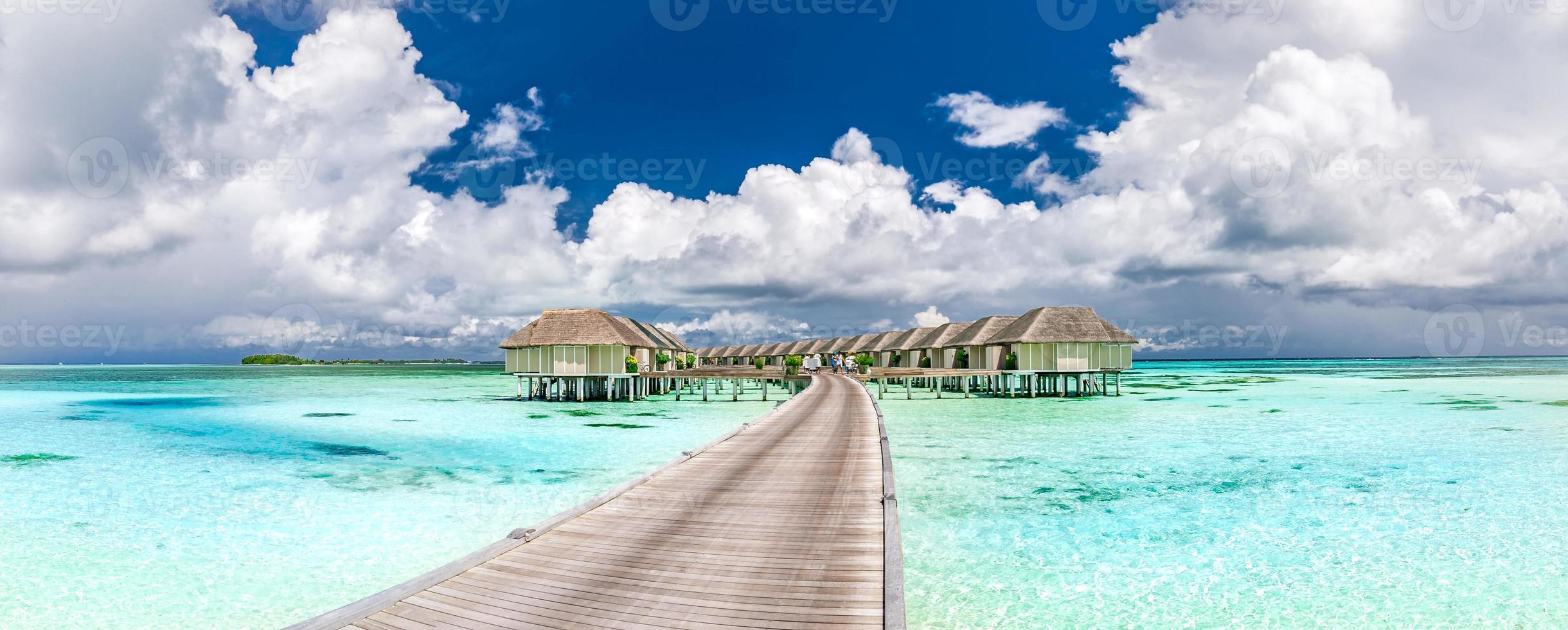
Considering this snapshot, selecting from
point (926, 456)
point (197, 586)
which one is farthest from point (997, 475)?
point (197, 586)

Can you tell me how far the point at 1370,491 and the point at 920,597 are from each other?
9.62m

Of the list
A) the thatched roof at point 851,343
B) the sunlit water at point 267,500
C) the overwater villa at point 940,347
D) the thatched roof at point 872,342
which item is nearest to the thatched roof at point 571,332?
the sunlit water at point 267,500

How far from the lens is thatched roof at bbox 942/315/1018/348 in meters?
39.9

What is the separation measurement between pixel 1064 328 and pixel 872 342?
30785 millimetres

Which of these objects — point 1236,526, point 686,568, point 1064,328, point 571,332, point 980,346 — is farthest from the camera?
point 980,346

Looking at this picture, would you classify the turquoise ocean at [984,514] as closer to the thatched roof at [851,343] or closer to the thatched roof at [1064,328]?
the thatched roof at [1064,328]

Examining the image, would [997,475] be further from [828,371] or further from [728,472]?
[828,371]

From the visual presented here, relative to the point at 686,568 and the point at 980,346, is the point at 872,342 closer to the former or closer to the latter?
the point at 980,346

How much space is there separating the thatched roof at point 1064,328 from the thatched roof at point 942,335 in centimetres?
869

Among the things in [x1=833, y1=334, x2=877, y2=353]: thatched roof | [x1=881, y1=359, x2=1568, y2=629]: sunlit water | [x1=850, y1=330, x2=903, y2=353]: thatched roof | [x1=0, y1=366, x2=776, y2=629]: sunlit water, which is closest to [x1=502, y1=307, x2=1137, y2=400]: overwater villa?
[x1=0, y1=366, x2=776, y2=629]: sunlit water

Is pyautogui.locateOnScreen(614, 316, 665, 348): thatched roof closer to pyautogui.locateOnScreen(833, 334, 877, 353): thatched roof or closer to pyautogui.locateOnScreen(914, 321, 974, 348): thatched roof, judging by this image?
pyautogui.locateOnScreen(914, 321, 974, 348): thatched roof

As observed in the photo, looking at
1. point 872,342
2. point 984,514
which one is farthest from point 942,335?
point 984,514

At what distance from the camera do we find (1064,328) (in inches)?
1372

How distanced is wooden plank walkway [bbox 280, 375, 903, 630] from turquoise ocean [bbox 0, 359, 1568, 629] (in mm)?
1012
